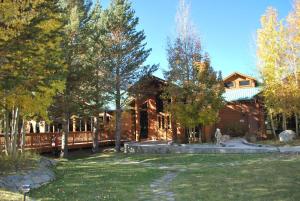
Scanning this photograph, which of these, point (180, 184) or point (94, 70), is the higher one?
point (94, 70)

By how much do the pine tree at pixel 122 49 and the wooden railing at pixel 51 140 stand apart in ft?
11.4

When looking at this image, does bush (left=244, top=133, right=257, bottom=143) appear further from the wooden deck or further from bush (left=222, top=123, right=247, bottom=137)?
the wooden deck

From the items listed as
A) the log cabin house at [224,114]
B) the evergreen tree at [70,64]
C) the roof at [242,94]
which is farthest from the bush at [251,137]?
the evergreen tree at [70,64]

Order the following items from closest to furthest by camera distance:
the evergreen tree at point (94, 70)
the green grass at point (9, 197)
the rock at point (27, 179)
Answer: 1. the green grass at point (9, 197)
2. the rock at point (27, 179)
3. the evergreen tree at point (94, 70)

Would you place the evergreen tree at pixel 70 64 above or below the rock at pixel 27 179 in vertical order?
above

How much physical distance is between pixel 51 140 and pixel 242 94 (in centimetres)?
1650

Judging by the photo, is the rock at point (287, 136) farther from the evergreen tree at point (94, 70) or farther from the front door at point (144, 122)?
the front door at point (144, 122)

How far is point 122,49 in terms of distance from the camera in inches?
1086

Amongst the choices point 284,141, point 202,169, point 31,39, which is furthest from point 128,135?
point 31,39

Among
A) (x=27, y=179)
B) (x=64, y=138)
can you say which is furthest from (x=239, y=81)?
(x=27, y=179)

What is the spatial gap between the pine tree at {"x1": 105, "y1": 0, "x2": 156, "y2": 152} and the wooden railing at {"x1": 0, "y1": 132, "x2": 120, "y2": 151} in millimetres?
3463

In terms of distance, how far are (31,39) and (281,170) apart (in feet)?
31.2

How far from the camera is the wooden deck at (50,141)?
79.8 ft

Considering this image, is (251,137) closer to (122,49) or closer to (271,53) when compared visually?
(271,53)
